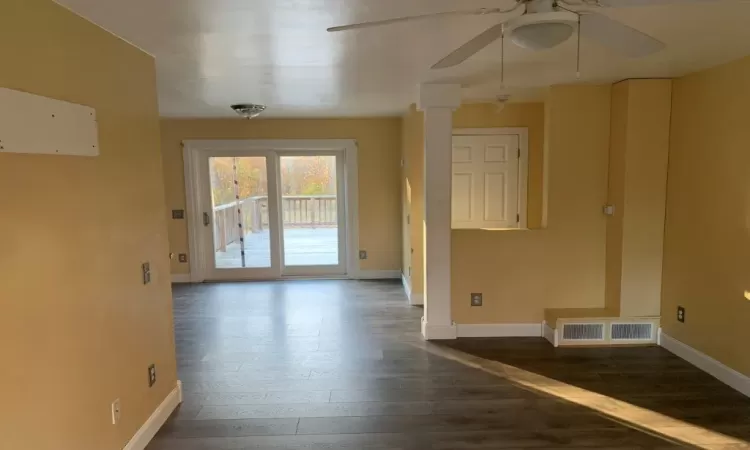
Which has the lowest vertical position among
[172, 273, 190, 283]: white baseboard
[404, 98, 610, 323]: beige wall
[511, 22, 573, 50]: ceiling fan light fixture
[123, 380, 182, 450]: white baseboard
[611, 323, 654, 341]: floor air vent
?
[123, 380, 182, 450]: white baseboard

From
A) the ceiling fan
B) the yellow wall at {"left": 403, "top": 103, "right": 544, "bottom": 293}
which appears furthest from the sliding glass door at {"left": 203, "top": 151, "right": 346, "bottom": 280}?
the ceiling fan

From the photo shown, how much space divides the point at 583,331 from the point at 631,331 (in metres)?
0.41

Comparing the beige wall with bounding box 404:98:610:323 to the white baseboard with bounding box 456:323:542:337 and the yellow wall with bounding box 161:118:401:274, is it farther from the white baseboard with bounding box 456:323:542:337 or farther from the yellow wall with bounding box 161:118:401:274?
the yellow wall with bounding box 161:118:401:274

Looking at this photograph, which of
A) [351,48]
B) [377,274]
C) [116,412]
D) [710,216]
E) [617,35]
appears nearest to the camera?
[617,35]

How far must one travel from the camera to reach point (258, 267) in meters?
6.64

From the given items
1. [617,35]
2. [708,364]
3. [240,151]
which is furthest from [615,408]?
[240,151]

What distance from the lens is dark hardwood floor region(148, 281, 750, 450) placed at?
2680 mm

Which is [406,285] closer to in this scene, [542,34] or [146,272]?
[146,272]

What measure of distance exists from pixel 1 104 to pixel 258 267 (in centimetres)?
517

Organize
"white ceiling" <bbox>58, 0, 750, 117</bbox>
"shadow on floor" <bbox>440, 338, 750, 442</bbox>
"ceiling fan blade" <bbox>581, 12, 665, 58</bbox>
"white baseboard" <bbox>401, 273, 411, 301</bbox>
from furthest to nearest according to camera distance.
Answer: "white baseboard" <bbox>401, 273, 411, 301</bbox> → "shadow on floor" <bbox>440, 338, 750, 442</bbox> → "white ceiling" <bbox>58, 0, 750, 117</bbox> → "ceiling fan blade" <bbox>581, 12, 665, 58</bbox>

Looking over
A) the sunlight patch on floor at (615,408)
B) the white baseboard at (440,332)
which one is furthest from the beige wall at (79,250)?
the sunlight patch on floor at (615,408)

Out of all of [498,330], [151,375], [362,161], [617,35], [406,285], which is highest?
[617,35]

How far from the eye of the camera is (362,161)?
641 centimetres

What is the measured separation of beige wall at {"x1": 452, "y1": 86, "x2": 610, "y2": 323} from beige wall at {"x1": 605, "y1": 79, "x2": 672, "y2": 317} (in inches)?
5.6
